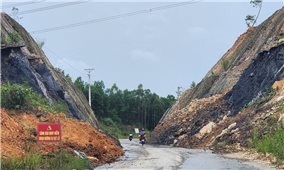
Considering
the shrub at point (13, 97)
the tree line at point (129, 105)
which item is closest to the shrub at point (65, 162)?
the shrub at point (13, 97)

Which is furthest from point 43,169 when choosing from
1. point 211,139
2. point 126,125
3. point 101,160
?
point 126,125

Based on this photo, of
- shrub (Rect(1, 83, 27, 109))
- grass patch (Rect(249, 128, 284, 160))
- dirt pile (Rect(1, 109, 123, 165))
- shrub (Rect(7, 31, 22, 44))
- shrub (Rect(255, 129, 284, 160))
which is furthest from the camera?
shrub (Rect(7, 31, 22, 44))

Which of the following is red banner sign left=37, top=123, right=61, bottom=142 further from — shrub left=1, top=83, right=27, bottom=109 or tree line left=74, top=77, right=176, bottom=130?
tree line left=74, top=77, right=176, bottom=130

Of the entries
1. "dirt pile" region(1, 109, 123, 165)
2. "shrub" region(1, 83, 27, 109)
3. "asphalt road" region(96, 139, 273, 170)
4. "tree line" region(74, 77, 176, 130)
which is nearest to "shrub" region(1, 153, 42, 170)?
"dirt pile" region(1, 109, 123, 165)

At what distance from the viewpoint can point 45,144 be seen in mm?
19078

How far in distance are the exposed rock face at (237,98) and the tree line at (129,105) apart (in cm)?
5014

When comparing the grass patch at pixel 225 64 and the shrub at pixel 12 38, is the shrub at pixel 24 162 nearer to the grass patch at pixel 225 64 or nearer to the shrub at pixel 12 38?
the shrub at pixel 12 38

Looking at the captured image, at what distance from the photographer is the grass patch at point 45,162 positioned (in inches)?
581

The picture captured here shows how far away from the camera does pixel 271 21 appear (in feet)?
160

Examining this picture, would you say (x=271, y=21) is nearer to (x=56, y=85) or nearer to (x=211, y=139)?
(x=211, y=139)

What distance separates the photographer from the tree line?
10556cm

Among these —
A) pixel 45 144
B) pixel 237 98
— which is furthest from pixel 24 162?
pixel 237 98

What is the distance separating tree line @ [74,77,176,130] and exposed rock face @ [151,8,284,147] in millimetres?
50137

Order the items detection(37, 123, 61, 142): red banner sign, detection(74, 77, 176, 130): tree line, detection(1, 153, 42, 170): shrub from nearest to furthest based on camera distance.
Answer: detection(1, 153, 42, 170): shrub, detection(37, 123, 61, 142): red banner sign, detection(74, 77, 176, 130): tree line
